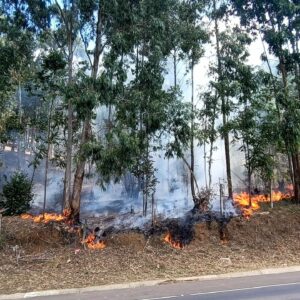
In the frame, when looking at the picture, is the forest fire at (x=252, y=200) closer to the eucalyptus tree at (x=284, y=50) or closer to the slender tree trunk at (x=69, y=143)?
the eucalyptus tree at (x=284, y=50)

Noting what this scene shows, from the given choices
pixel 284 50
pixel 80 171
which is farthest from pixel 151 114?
pixel 284 50

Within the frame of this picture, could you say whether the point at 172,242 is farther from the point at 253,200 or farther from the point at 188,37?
the point at 188,37

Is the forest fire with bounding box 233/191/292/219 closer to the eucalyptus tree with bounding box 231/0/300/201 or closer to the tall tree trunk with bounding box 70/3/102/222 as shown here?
the eucalyptus tree with bounding box 231/0/300/201

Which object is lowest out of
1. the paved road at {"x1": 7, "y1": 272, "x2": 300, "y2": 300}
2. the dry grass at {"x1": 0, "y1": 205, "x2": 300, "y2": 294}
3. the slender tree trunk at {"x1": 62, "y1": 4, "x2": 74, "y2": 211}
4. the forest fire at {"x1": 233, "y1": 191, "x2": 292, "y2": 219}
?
the paved road at {"x1": 7, "y1": 272, "x2": 300, "y2": 300}

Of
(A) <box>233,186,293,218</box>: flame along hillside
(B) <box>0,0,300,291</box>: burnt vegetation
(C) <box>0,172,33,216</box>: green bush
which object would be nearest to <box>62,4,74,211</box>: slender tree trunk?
(B) <box>0,0,300,291</box>: burnt vegetation

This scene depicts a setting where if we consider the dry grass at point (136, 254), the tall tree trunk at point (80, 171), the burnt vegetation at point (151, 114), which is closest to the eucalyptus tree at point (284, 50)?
the burnt vegetation at point (151, 114)

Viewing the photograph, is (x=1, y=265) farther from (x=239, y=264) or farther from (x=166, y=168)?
(x=166, y=168)

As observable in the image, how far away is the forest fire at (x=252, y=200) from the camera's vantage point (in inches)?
495

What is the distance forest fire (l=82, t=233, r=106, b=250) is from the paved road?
117 inches

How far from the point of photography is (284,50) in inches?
508

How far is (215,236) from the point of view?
1150cm

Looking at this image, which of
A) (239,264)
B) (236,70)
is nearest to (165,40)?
(236,70)

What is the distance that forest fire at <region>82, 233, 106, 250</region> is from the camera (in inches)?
428

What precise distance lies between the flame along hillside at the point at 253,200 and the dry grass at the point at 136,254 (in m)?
0.52
